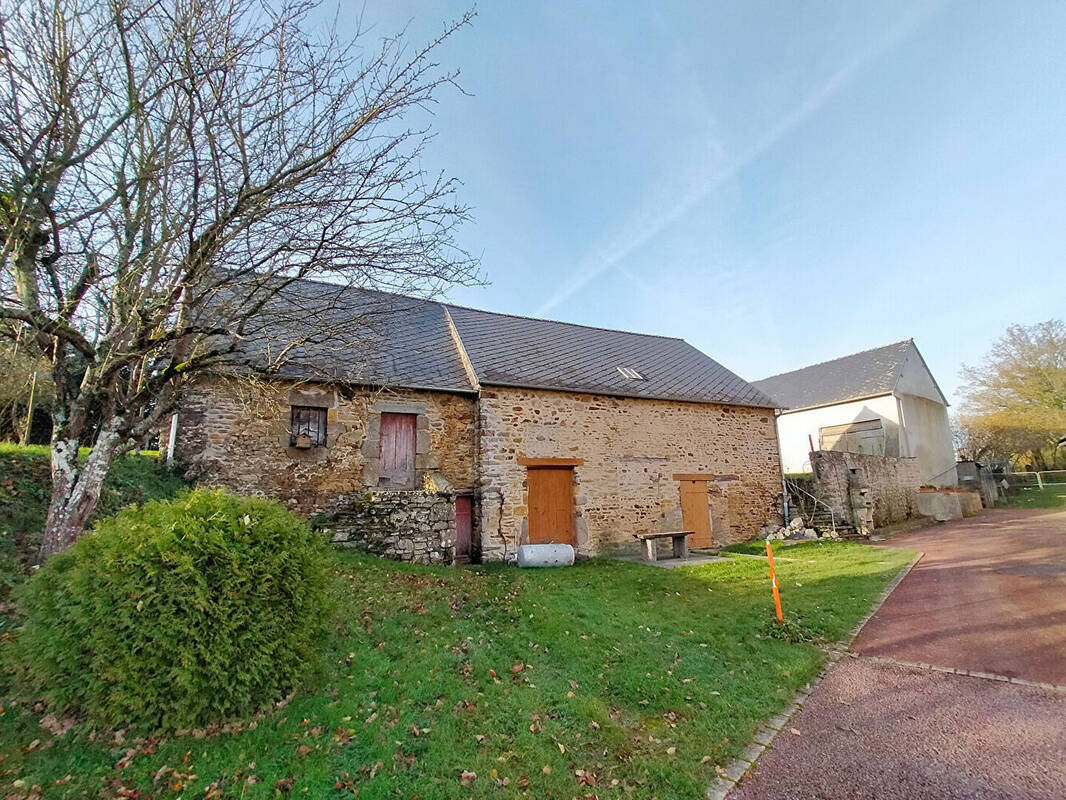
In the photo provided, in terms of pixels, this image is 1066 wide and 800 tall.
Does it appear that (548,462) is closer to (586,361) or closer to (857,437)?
(586,361)

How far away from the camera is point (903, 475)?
55.9 feet

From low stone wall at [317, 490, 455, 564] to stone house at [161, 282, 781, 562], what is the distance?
0.09 ft

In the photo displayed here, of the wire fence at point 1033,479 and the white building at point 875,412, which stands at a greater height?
the white building at point 875,412

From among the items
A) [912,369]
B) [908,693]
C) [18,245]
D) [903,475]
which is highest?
[912,369]

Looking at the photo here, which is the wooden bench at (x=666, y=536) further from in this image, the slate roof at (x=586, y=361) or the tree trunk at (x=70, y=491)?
the tree trunk at (x=70, y=491)

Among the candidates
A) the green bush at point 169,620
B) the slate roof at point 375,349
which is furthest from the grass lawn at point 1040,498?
the green bush at point 169,620

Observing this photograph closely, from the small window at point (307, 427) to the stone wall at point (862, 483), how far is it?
44.3 feet

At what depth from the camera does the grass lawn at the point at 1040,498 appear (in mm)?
19073

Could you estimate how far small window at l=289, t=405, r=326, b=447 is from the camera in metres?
9.79

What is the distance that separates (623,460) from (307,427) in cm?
727

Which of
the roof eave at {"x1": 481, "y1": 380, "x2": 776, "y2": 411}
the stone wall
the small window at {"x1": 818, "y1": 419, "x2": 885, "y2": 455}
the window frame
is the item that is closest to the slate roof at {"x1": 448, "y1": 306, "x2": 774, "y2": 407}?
the roof eave at {"x1": 481, "y1": 380, "x2": 776, "y2": 411}

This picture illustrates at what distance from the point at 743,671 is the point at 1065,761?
2.09 m

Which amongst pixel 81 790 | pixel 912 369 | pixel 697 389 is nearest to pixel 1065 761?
pixel 81 790

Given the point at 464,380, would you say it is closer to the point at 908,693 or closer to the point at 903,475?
the point at 908,693
